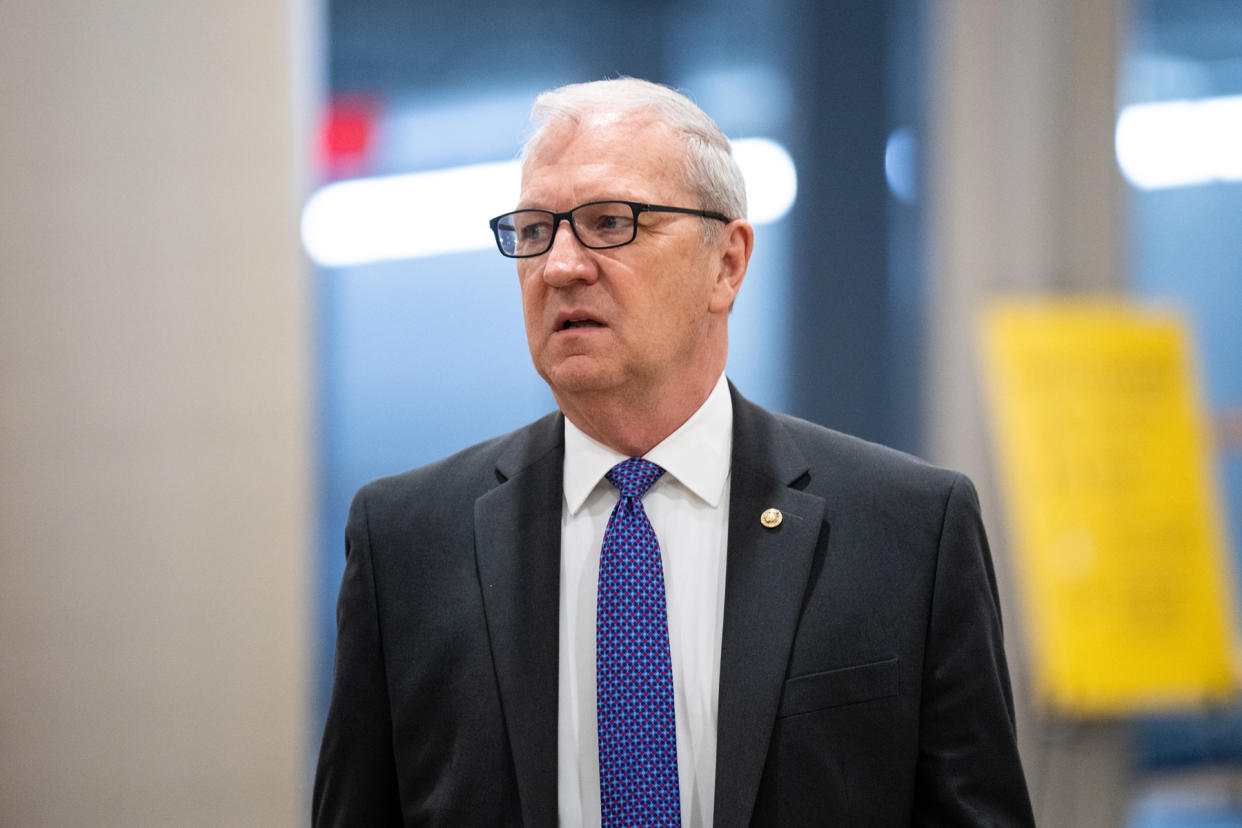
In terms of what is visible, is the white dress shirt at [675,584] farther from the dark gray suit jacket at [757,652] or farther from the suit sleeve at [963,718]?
the suit sleeve at [963,718]

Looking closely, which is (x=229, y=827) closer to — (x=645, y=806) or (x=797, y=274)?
(x=645, y=806)

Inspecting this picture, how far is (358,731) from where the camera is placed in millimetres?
1403

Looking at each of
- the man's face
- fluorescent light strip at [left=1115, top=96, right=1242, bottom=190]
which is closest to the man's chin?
the man's face

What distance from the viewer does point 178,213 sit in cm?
280

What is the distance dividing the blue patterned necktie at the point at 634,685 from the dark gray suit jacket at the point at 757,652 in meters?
0.06

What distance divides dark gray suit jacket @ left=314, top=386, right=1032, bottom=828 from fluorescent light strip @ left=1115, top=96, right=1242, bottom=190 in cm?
275

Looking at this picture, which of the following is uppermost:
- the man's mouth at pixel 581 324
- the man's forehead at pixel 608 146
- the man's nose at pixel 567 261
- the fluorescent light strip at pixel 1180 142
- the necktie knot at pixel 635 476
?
the fluorescent light strip at pixel 1180 142

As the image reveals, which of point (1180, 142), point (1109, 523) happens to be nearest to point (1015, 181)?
point (1180, 142)

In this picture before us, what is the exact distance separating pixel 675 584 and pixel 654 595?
42 mm

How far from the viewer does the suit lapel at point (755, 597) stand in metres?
1.27

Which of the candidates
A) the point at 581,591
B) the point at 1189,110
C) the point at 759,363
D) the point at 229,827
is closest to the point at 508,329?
the point at 759,363

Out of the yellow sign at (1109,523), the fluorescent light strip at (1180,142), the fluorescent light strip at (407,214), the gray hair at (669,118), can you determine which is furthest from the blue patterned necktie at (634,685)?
the fluorescent light strip at (1180,142)

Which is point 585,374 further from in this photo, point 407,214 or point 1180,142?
point 1180,142

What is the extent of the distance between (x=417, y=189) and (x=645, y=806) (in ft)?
7.39
